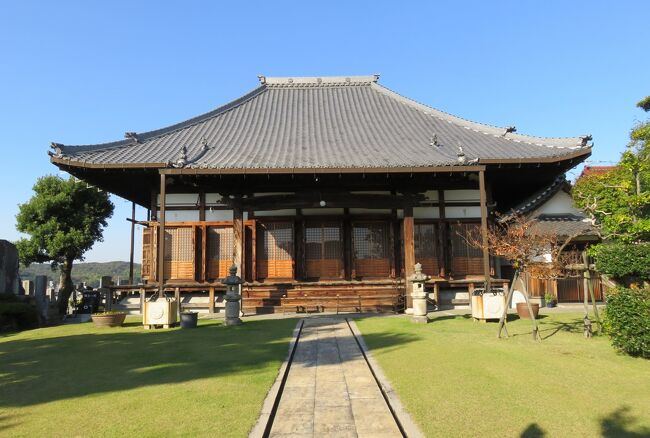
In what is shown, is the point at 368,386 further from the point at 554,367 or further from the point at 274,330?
the point at 274,330

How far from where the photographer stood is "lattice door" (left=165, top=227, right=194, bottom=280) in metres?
14.9

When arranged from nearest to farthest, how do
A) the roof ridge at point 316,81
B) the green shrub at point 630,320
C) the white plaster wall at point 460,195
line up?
the green shrub at point 630,320 → the white plaster wall at point 460,195 → the roof ridge at point 316,81

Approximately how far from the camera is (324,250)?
1509 centimetres

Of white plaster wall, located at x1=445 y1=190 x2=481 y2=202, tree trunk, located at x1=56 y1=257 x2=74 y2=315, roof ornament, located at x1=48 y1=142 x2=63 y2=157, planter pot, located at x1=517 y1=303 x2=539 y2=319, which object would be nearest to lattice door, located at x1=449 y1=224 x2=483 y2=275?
white plaster wall, located at x1=445 y1=190 x2=481 y2=202

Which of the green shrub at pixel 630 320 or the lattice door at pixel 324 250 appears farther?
the lattice door at pixel 324 250

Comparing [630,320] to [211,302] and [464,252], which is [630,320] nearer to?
[464,252]

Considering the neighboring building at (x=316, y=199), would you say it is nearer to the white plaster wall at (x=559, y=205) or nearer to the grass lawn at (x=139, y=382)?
the white plaster wall at (x=559, y=205)

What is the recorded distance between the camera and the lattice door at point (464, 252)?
1504 centimetres

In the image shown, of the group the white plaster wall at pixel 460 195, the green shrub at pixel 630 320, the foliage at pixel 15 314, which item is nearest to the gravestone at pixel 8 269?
the foliage at pixel 15 314

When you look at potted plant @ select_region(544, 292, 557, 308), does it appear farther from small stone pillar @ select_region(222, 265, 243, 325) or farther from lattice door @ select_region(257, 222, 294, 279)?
small stone pillar @ select_region(222, 265, 243, 325)

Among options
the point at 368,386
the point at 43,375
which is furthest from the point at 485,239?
the point at 43,375

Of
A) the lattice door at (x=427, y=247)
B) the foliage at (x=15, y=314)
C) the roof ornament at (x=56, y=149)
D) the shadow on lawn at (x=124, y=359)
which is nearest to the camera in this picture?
the shadow on lawn at (x=124, y=359)

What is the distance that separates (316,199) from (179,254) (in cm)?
544

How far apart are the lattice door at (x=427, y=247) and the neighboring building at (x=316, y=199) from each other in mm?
39
